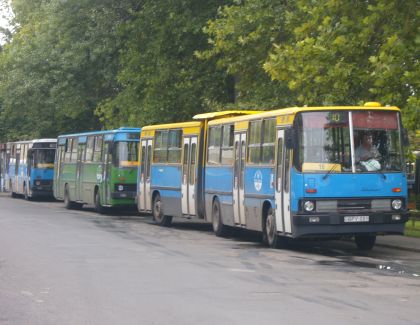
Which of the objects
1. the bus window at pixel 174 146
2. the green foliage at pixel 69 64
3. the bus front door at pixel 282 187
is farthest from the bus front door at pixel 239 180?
the green foliage at pixel 69 64

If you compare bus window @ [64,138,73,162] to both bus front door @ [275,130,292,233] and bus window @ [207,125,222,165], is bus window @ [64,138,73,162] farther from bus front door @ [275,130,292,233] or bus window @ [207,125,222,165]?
bus front door @ [275,130,292,233]

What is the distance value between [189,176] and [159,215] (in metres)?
2.94

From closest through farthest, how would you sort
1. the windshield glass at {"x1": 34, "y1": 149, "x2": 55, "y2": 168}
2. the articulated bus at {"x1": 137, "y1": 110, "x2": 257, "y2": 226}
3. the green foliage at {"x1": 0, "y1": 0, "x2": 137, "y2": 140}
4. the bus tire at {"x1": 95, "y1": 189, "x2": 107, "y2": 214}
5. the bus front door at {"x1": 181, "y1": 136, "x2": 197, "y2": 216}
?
the articulated bus at {"x1": 137, "y1": 110, "x2": 257, "y2": 226}, the bus front door at {"x1": 181, "y1": 136, "x2": 197, "y2": 216}, the bus tire at {"x1": 95, "y1": 189, "x2": 107, "y2": 214}, the green foliage at {"x1": 0, "y1": 0, "x2": 137, "y2": 140}, the windshield glass at {"x1": 34, "y1": 149, "x2": 55, "y2": 168}

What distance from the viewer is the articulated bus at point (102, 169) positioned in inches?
1451

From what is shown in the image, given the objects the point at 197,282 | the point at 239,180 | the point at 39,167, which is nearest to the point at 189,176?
the point at 239,180

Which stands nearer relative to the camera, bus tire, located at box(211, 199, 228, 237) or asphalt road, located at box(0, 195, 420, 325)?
asphalt road, located at box(0, 195, 420, 325)

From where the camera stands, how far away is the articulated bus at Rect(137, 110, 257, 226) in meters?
27.8

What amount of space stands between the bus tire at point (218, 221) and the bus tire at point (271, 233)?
→ 129 inches

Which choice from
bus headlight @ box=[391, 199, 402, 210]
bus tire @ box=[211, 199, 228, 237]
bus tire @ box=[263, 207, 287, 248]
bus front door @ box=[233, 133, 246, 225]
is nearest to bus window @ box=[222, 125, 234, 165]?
bus front door @ box=[233, 133, 246, 225]

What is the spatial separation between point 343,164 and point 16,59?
1314 inches

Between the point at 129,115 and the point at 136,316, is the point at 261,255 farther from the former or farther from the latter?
the point at 129,115

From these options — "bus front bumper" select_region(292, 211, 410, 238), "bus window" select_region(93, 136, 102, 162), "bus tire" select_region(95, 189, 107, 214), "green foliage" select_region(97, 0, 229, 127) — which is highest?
"green foliage" select_region(97, 0, 229, 127)

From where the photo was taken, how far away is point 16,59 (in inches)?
2010

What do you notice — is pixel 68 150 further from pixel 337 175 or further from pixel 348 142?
pixel 337 175
